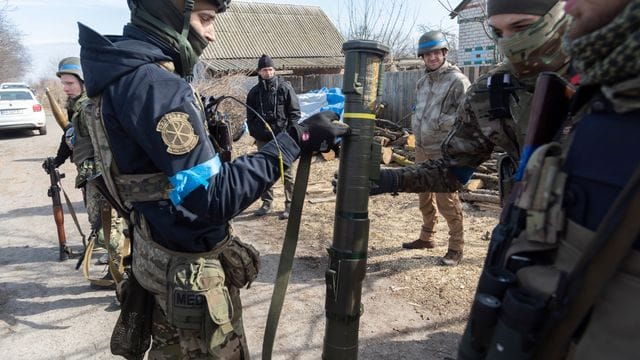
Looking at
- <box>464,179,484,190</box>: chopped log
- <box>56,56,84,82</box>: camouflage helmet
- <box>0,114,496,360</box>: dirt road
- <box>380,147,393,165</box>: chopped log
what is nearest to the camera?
<box>0,114,496,360</box>: dirt road

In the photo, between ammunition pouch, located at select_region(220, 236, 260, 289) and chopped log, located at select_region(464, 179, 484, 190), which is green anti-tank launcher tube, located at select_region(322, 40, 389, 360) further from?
chopped log, located at select_region(464, 179, 484, 190)

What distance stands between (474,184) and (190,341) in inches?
210

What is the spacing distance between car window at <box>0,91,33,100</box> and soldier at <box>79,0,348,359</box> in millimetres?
17048

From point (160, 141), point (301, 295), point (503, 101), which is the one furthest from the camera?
point (301, 295)

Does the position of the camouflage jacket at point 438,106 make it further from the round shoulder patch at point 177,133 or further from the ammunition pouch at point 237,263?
the round shoulder patch at point 177,133

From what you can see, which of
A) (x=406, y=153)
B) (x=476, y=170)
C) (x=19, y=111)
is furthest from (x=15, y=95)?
(x=476, y=170)

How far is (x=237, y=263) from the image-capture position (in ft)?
6.50

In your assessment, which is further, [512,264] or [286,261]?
[286,261]

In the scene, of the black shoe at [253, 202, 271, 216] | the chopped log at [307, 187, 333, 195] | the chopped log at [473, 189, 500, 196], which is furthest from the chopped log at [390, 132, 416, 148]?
the black shoe at [253, 202, 271, 216]

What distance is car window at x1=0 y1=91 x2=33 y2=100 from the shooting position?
1542 centimetres

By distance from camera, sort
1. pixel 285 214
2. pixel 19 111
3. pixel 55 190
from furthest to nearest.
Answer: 1. pixel 19 111
2. pixel 285 214
3. pixel 55 190

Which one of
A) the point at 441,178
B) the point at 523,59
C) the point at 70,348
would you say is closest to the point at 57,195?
the point at 70,348

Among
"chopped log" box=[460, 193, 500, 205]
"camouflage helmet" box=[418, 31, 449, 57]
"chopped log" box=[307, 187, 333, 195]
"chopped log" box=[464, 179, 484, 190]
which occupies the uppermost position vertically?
"camouflage helmet" box=[418, 31, 449, 57]

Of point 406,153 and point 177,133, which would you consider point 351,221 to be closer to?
point 177,133
